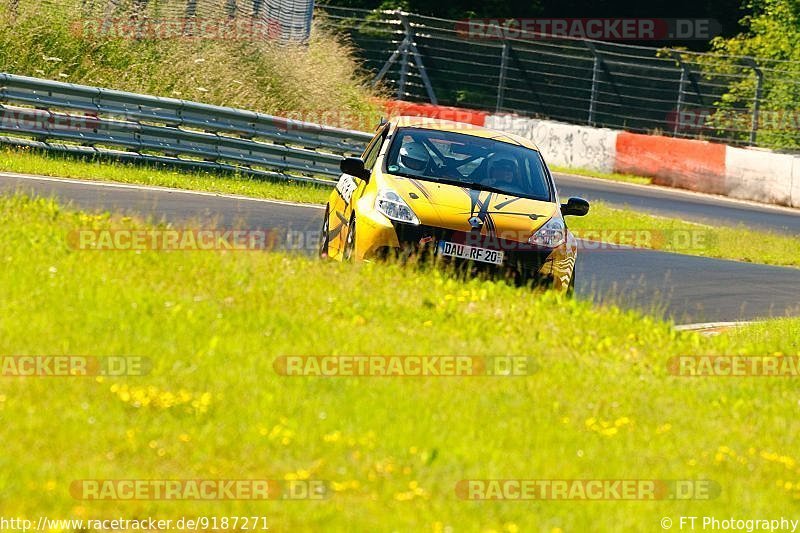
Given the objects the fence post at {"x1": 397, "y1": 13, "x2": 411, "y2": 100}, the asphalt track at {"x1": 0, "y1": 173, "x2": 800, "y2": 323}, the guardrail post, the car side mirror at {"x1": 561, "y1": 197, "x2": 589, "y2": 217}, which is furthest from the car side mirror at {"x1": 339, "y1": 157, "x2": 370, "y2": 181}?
the fence post at {"x1": 397, "y1": 13, "x2": 411, "y2": 100}

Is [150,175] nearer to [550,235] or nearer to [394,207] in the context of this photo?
[394,207]

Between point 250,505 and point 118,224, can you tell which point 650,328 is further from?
point 250,505

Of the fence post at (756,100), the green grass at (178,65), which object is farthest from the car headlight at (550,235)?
the fence post at (756,100)

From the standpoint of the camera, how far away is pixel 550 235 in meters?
11.0

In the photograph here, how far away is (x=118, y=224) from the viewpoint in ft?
35.4

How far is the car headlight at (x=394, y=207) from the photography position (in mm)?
10648

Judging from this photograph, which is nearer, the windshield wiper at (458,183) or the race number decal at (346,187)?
the windshield wiper at (458,183)

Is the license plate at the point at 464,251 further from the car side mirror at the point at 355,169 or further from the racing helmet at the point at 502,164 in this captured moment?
the racing helmet at the point at 502,164

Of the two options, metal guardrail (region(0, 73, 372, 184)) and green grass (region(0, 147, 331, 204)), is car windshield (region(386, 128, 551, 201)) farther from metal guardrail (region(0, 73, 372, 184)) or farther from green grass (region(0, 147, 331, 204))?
metal guardrail (region(0, 73, 372, 184))

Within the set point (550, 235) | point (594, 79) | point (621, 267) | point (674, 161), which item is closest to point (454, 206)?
point (550, 235)

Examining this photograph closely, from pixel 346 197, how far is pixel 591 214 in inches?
411

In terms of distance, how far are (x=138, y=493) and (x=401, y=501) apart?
1129 millimetres

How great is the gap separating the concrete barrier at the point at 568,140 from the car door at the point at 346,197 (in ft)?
58.1

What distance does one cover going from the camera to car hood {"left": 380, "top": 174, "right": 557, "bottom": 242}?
35.0 feet
